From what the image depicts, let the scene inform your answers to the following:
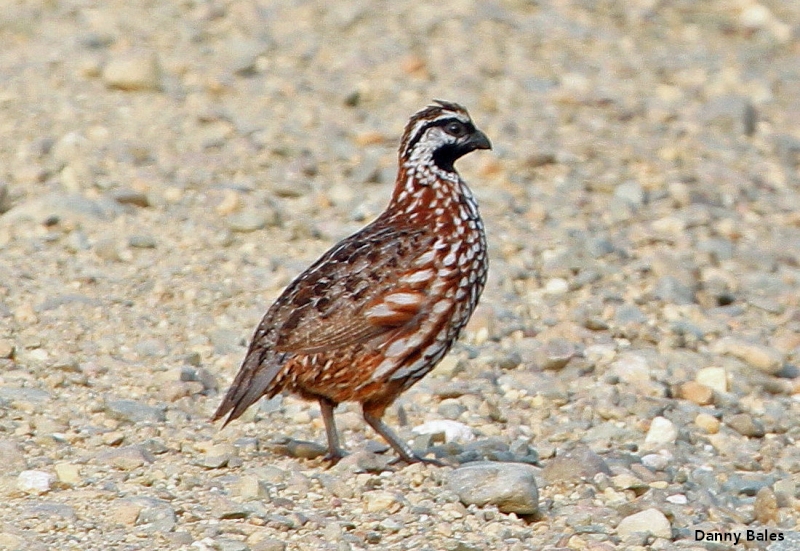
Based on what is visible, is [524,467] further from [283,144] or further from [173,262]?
[283,144]

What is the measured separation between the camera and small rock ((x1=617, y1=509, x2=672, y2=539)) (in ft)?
23.8

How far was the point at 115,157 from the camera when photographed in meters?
12.4

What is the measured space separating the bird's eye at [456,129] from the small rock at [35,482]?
2.88 meters

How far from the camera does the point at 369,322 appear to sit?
7.98 metres

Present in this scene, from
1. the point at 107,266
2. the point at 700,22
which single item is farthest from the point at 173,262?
the point at 700,22

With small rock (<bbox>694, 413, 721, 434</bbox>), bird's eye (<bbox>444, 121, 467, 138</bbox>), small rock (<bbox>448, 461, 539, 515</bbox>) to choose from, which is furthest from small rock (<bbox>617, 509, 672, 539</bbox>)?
bird's eye (<bbox>444, 121, 467, 138</bbox>)

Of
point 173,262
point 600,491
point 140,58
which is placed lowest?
point 600,491

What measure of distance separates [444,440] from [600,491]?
1.12 meters

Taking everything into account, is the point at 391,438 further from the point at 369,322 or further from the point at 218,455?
the point at 218,455

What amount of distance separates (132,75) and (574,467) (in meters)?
7.26

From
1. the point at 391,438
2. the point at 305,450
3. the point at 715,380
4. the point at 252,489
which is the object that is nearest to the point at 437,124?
the point at 391,438

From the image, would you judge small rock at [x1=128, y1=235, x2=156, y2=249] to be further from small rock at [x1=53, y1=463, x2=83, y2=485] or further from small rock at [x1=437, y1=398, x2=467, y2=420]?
small rock at [x1=53, y1=463, x2=83, y2=485]

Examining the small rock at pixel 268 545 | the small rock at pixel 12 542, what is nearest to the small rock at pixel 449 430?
the small rock at pixel 268 545

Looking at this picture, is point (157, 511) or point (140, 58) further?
point (140, 58)
